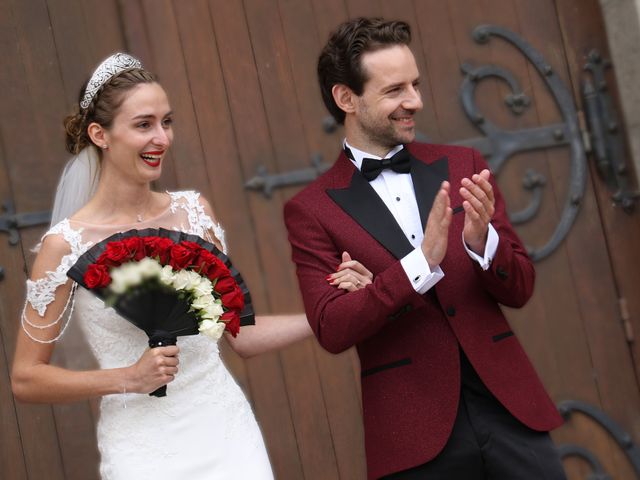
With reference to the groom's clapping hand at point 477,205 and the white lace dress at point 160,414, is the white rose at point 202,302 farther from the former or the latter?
the groom's clapping hand at point 477,205

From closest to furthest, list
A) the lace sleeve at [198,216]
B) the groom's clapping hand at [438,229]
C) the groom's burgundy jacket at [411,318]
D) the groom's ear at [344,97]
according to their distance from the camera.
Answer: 1. the groom's clapping hand at [438,229]
2. the groom's burgundy jacket at [411,318]
3. the groom's ear at [344,97]
4. the lace sleeve at [198,216]

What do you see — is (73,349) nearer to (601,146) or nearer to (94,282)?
(94,282)

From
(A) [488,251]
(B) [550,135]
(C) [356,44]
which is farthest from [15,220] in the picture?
(B) [550,135]

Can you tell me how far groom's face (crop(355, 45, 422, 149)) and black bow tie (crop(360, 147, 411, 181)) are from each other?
4 cm

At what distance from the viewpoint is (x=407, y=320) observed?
2.93 meters

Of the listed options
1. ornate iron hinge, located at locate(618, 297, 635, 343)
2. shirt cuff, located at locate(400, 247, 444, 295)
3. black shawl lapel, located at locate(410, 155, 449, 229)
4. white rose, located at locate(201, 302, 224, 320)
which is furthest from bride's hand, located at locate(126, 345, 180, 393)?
ornate iron hinge, located at locate(618, 297, 635, 343)

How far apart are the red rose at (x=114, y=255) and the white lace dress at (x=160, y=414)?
198 millimetres

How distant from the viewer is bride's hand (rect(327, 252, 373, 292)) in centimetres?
286

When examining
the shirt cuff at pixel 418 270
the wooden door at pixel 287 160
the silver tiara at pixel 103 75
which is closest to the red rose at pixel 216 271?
the shirt cuff at pixel 418 270

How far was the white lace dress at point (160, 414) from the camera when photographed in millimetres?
3020

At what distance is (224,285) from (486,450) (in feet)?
2.53

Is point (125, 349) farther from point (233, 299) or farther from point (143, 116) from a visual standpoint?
point (143, 116)

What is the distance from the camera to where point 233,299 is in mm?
2945

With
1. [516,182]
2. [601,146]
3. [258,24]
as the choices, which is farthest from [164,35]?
[601,146]
